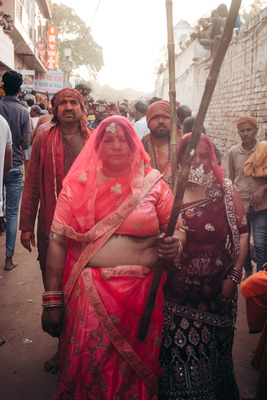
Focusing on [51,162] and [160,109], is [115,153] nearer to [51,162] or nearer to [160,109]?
[51,162]

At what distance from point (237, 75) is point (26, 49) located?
14.3 m

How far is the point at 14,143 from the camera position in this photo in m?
5.37

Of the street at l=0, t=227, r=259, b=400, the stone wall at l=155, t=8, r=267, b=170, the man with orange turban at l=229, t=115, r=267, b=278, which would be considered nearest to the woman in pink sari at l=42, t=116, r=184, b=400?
the street at l=0, t=227, r=259, b=400

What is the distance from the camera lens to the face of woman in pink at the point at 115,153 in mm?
2477

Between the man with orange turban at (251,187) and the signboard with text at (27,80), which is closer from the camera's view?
the man with orange turban at (251,187)

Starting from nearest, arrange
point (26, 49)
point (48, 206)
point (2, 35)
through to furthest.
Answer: point (48, 206) < point (2, 35) < point (26, 49)

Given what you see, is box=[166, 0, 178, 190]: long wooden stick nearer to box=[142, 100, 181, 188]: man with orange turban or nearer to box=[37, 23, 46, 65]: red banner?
box=[142, 100, 181, 188]: man with orange turban

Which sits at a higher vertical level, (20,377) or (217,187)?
(217,187)

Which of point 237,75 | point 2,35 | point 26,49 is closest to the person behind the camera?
point 237,75

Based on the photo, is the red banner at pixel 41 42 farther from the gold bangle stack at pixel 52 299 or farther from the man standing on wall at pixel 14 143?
the gold bangle stack at pixel 52 299

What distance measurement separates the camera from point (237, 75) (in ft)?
32.4

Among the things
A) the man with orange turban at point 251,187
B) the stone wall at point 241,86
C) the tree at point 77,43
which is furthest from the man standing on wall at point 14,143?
the tree at point 77,43

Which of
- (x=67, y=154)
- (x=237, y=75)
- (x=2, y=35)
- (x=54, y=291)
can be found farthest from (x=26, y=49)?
(x=54, y=291)

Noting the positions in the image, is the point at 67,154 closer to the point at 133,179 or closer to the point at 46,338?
the point at 133,179
